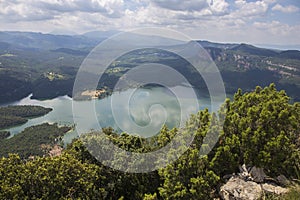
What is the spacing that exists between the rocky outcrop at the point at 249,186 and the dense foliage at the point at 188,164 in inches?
15.8

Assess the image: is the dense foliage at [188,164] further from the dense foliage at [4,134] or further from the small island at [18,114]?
the small island at [18,114]

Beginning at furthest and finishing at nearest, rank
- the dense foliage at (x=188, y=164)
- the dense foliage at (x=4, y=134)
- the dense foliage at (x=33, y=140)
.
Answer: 1. the dense foliage at (x=4, y=134)
2. the dense foliage at (x=33, y=140)
3. the dense foliage at (x=188, y=164)

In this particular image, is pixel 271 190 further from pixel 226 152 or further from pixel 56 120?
pixel 56 120

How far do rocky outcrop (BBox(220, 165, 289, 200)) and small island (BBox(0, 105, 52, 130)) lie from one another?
84.9 metres

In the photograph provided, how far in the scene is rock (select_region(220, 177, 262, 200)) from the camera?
9719 millimetres

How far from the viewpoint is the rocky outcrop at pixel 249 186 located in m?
9.73

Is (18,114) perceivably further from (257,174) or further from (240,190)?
(240,190)

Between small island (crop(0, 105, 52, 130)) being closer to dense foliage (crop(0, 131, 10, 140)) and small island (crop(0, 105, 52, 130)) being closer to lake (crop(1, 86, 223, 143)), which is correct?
lake (crop(1, 86, 223, 143))


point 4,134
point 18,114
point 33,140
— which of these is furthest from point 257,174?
point 18,114

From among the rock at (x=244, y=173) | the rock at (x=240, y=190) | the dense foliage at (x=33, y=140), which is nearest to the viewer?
the rock at (x=240, y=190)

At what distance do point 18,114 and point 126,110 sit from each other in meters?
60.2

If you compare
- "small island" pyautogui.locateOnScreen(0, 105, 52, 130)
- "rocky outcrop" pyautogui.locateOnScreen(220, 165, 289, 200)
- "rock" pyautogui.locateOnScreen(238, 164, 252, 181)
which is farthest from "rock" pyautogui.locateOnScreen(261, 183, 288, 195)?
"small island" pyautogui.locateOnScreen(0, 105, 52, 130)

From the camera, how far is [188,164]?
11148 mm

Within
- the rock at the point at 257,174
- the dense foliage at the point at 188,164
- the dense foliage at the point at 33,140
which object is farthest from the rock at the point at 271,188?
the dense foliage at the point at 33,140
